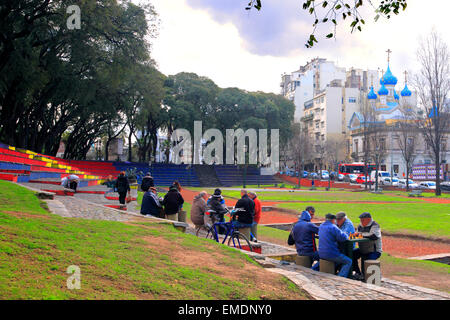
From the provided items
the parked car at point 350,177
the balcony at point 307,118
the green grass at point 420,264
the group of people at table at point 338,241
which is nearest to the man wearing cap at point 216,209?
the group of people at table at point 338,241

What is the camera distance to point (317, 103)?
9119cm

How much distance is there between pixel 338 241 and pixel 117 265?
166 inches

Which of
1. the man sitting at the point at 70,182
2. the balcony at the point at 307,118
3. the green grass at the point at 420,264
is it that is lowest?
the green grass at the point at 420,264

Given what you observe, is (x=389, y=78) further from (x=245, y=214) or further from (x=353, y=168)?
(x=245, y=214)

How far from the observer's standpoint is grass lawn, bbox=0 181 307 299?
15.1 ft

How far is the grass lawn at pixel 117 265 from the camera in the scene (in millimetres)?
4616

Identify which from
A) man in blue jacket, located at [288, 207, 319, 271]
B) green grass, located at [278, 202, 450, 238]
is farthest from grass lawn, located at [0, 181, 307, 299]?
green grass, located at [278, 202, 450, 238]

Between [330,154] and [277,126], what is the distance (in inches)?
672

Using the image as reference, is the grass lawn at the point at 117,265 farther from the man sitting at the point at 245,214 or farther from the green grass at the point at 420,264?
the green grass at the point at 420,264

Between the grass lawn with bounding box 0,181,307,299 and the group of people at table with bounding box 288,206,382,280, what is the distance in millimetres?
1529

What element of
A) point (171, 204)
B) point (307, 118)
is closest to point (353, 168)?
point (307, 118)

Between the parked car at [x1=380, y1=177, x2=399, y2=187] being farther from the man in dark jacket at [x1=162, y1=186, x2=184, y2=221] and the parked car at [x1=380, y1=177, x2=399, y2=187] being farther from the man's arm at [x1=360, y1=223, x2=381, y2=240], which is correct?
the man's arm at [x1=360, y1=223, x2=381, y2=240]

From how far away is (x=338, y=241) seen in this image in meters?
7.71

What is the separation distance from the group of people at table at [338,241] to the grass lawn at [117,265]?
153 cm
